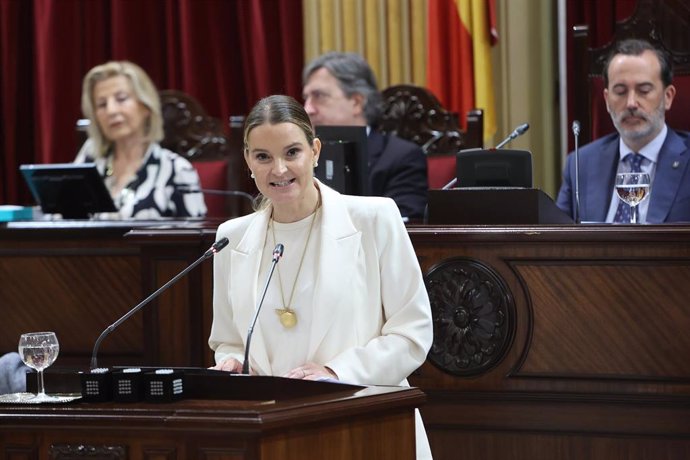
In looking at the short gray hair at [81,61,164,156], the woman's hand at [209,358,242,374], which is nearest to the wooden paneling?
the woman's hand at [209,358,242,374]

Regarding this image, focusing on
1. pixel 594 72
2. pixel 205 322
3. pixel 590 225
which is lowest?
pixel 205 322

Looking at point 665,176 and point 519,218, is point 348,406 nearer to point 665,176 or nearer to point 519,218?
point 519,218

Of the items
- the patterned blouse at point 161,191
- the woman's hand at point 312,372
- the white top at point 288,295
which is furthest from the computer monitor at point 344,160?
the woman's hand at point 312,372

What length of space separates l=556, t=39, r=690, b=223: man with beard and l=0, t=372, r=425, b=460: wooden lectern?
234 cm

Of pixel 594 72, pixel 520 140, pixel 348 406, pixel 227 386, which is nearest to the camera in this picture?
pixel 348 406

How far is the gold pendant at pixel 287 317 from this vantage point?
304cm

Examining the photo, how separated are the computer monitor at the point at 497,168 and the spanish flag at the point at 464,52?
222 centimetres

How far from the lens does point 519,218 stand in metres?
4.04

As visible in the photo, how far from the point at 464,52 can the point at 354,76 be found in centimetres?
115

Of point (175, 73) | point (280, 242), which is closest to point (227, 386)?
point (280, 242)

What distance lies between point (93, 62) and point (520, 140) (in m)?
2.65

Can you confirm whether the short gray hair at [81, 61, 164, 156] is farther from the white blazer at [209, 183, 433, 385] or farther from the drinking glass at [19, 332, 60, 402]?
the drinking glass at [19, 332, 60, 402]

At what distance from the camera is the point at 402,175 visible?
542 cm

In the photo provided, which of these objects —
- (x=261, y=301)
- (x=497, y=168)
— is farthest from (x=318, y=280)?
(x=497, y=168)
